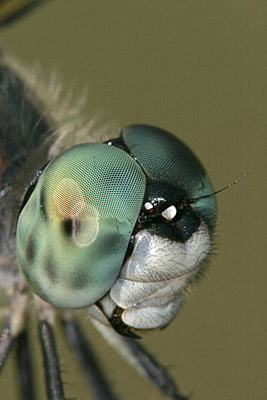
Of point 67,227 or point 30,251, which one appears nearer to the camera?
point 67,227

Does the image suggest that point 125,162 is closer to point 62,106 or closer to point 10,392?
point 62,106

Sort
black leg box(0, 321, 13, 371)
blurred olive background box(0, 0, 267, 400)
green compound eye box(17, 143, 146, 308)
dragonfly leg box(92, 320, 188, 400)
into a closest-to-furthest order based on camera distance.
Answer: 1. green compound eye box(17, 143, 146, 308)
2. black leg box(0, 321, 13, 371)
3. dragonfly leg box(92, 320, 188, 400)
4. blurred olive background box(0, 0, 267, 400)

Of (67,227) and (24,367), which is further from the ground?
(67,227)

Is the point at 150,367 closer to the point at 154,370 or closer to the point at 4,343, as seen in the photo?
the point at 154,370

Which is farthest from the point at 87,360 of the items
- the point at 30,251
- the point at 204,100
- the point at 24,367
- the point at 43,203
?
the point at 204,100

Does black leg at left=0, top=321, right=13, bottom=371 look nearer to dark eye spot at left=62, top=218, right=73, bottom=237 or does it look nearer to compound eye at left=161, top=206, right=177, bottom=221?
dark eye spot at left=62, top=218, right=73, bottom=237

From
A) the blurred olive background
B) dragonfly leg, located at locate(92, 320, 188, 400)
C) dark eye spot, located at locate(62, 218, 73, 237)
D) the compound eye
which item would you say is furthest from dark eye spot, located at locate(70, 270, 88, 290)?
the blurred olive background

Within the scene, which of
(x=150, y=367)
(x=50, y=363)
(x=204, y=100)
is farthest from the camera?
(x=204, y=100)
